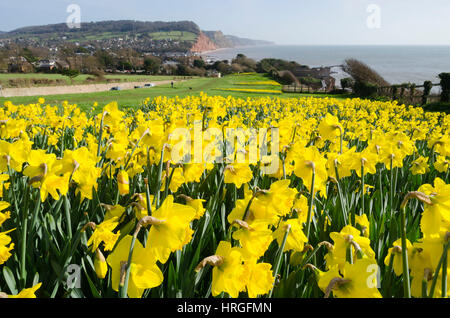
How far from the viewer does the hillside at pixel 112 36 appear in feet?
250

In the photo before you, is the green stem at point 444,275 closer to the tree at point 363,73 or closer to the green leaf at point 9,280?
the green leaf at point 9,280

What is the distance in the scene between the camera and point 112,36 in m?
112

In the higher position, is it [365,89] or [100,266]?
[365,89]

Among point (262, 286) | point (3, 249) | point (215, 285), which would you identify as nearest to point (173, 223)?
point (215, 285)

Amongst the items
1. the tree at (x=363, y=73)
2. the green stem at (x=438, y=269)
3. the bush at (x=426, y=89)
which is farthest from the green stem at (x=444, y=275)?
the tree at (x=363, y=73)

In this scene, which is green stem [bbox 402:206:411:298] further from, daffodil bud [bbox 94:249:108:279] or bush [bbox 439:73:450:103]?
bush [bbox 439:73:450:103]

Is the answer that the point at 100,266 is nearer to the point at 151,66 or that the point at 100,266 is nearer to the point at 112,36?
the point at 151,66

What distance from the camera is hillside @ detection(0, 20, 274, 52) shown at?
250 ft

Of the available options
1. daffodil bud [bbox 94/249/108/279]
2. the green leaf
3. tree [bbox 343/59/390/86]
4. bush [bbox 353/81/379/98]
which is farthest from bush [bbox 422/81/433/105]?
the green leaf

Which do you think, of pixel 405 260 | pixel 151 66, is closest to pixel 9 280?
pixel 405 260

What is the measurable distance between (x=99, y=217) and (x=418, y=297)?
1.91 meters

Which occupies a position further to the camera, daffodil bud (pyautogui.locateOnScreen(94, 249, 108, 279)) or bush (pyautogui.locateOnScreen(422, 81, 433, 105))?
bush (pyautogui.locateOnScreen(422, 81, 433, 105))

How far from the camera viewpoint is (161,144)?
196cm
